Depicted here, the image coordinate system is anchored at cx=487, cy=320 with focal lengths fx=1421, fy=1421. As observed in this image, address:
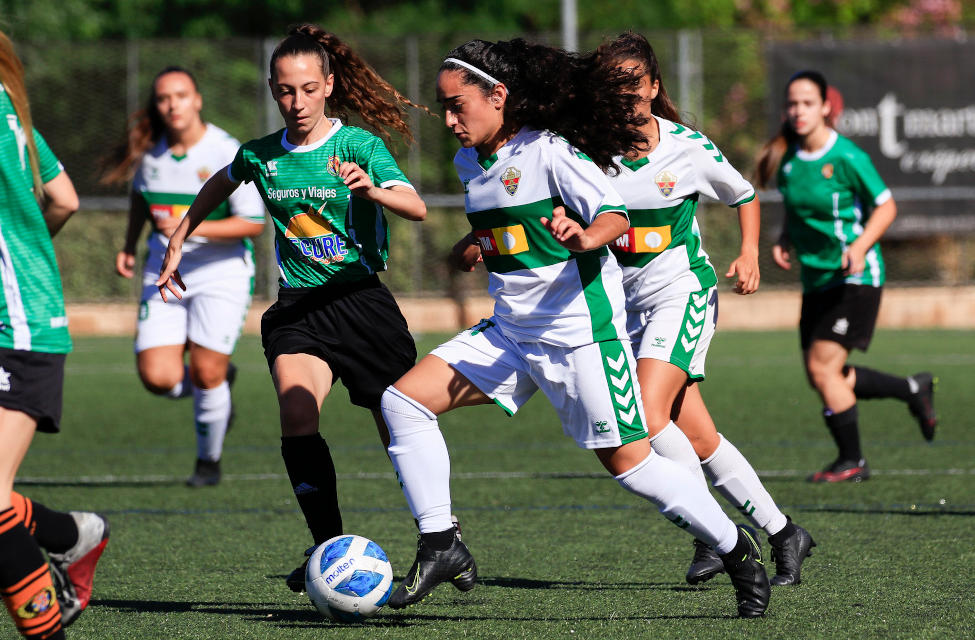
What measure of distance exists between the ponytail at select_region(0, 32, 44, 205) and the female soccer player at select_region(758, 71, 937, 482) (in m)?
4.61

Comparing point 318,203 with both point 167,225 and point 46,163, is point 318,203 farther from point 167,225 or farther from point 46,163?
point 167,225

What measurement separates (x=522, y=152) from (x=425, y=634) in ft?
4.86

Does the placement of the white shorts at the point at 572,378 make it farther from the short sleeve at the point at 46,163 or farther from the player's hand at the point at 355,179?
the short sleeve at the point at 46,163

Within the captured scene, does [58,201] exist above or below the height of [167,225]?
above

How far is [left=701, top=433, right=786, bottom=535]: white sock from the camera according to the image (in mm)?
4934

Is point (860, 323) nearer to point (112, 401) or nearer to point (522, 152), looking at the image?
point (522, 152)

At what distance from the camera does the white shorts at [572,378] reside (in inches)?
168

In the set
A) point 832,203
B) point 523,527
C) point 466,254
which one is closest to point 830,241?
point 832,203

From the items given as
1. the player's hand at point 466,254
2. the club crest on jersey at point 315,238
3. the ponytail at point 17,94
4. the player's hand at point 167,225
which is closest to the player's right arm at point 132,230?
the player's hand at point 167,225

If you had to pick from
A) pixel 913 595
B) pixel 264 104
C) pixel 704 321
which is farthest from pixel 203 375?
pixel 264 104

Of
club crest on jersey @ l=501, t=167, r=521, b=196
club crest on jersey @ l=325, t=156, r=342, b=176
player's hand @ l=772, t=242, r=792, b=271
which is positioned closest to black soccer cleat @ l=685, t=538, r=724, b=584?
club crest on jersey @ l=501, t=167, r=521, b=196

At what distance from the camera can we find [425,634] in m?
4.23

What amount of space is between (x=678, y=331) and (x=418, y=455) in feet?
3.65

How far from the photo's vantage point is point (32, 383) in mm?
3613
